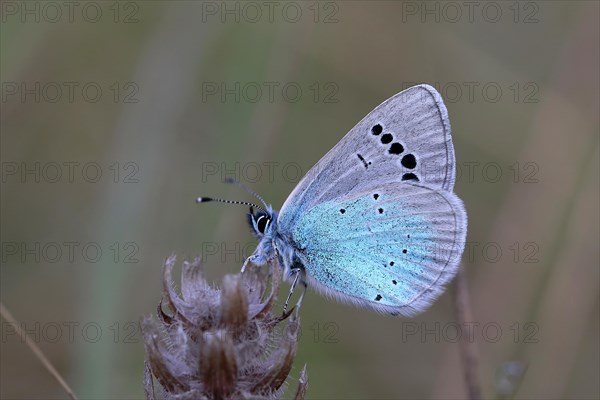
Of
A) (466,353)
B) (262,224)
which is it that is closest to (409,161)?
(262,224)

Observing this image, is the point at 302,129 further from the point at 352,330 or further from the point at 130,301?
the point at 130,301

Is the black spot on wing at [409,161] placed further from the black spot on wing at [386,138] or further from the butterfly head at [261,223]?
the butterfly head at [261,223]

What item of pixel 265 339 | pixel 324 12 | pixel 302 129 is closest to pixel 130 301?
pixel 302 129

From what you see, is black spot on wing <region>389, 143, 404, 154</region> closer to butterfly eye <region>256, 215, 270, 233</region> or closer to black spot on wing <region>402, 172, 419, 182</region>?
black spot on wing <region>402, 172, 419, 182</region>

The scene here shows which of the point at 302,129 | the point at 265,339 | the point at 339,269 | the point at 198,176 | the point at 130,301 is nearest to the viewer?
the point at 265,339

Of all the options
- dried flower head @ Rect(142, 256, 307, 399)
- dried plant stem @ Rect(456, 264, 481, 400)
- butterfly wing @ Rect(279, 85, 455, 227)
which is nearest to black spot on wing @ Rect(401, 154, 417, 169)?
butterfly wing @ Rect(279, 85, 455, 227)

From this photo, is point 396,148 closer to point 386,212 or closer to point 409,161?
point 409,161

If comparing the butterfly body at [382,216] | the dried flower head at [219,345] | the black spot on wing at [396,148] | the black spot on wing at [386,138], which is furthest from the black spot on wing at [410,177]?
the dried flower head at [219,345]
